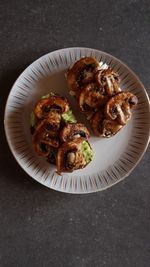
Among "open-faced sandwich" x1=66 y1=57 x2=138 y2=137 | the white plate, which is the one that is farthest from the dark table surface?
"open-faced sandwich" x1=66 y1=57 x2=138 y2=137

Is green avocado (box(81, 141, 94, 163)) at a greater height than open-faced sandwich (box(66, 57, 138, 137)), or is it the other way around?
open-faced sandwich (box(66, 57, 138, 137))

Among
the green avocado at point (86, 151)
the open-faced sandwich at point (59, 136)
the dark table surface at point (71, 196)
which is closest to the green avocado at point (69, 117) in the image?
the open-faced sandwich at point (59, 136)

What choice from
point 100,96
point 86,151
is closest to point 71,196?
point 86,151

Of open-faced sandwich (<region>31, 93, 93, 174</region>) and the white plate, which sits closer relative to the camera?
open-faced sandwich (<region>31, 93, 93, 174</region>)

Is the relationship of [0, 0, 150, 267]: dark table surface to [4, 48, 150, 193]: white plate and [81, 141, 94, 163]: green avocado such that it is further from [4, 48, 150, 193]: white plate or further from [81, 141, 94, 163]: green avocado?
[81, 141, 94, 163]: green avocado

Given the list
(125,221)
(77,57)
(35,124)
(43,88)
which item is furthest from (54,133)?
(125,221)

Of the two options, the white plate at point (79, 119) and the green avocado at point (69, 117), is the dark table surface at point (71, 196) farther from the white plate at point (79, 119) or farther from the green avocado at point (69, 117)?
the green avocado at point (69, 117)
